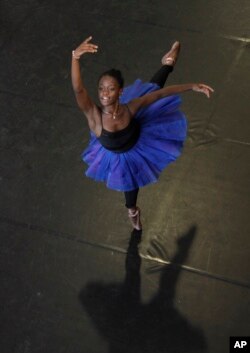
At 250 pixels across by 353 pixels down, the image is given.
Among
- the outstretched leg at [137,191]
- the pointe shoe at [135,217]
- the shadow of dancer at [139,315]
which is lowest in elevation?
the shadow of dancer at [139,315]

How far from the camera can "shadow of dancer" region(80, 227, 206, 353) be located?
2.11 m

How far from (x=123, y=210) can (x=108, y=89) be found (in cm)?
98

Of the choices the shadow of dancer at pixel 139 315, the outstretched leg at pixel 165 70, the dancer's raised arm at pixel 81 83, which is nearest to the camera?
the dancer's raised arm at pixel 81 83

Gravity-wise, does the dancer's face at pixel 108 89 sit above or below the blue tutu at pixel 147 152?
above

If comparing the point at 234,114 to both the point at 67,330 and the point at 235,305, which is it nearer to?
the point at 235,305

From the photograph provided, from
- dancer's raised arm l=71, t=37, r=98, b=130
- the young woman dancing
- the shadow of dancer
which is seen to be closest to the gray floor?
the shadow of dancer

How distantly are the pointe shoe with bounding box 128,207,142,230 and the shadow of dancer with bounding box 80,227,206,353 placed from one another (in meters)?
0.14

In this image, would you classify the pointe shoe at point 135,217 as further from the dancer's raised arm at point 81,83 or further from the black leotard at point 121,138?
the dancer's raised arm at point 81,83

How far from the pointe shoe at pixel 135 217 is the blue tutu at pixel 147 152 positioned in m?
0.30

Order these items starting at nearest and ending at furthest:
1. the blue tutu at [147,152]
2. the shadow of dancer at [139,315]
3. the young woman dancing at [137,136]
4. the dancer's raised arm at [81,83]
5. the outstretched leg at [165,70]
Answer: the dancer's raised arm at [81,83]
the young woman dancing at [137,136]
the blue tutu at [147,152]
the shadow of dancer at [139,315]
the outstretched leg at [165,70]

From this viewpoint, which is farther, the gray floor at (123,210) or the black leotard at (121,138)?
the gray floor at (123,210)

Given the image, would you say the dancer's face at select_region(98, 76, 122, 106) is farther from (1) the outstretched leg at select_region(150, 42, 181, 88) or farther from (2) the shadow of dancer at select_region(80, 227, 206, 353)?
(2) the shadow of dancer at select_region(80, 227, 206, 353)

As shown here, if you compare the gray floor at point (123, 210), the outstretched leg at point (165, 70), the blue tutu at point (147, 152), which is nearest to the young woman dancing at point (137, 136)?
the blue tutu at point (147, 152)

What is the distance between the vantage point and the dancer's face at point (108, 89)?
166cm
